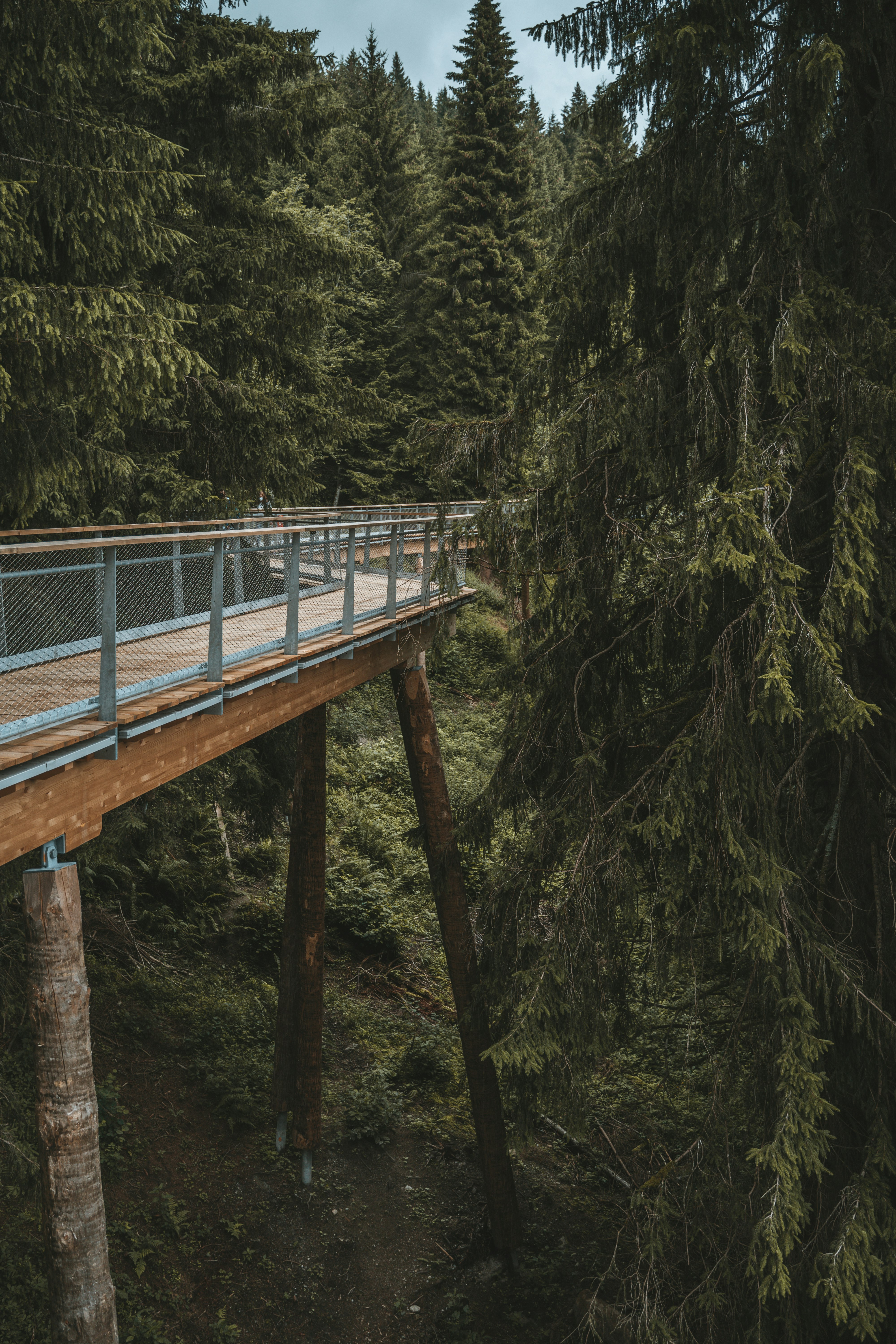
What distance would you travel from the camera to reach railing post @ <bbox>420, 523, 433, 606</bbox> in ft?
32.2

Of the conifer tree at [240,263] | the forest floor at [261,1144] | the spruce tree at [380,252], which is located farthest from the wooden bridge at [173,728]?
the spruce tree at [380,252]

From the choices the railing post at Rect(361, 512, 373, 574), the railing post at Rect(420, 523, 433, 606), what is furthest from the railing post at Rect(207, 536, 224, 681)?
the railing post at Rect(420, 523, 433, 606)

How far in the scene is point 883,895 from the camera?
5691 mm

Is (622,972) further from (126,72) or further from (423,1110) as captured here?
(126,72)

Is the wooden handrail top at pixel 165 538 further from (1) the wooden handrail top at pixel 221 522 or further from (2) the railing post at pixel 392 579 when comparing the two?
(2) the railing post at pixel 392 579

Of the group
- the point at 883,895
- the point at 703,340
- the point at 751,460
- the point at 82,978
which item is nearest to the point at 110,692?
the point at 82,978

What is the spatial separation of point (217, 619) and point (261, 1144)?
Answer: 7517 millimetres

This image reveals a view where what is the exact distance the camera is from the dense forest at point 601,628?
512cm

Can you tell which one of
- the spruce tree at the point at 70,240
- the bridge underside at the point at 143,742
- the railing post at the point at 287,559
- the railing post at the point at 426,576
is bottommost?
the bridge underside at the point at 143,742

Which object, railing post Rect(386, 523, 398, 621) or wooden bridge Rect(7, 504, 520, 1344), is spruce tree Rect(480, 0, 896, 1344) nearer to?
wooden bridge Rect(7, 504, 520, 1344)

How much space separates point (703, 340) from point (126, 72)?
5606mm

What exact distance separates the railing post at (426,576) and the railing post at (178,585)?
2892 mm

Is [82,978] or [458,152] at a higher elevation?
[458,152]

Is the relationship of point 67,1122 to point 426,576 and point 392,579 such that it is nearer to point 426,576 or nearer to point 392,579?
point 392,579
